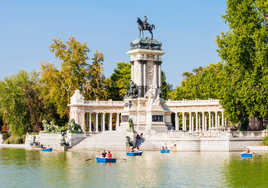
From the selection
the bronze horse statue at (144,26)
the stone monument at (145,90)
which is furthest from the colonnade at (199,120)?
the bronze horse statue at (144,26)

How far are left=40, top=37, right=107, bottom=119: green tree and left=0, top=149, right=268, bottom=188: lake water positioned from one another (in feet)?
108

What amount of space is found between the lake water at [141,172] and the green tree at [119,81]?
4368 centimetres

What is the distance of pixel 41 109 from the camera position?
8588 cm

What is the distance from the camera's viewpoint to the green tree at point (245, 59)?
2213 inches

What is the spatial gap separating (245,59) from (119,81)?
131ft

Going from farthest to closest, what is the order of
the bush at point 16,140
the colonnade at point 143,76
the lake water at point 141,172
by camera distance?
the bush at point 16,140
the colonnade at point 143,76
the lake water at point 141,172

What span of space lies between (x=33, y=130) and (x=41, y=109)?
13.1ft

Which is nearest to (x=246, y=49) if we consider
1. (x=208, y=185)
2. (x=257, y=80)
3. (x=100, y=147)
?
(x=257, y=80)

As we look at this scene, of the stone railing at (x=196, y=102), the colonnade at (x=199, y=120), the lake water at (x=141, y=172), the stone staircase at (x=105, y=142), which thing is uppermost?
the stone railing at (x=196, y=102)

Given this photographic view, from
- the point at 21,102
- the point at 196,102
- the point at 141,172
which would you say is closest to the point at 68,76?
the point at 21,102

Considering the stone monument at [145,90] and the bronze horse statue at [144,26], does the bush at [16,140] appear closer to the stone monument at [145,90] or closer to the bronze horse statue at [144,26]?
the stone monument at [145,90]

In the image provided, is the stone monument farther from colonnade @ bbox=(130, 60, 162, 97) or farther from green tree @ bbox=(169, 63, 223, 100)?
green tree @ bbox=(169, 63, 223, 100)

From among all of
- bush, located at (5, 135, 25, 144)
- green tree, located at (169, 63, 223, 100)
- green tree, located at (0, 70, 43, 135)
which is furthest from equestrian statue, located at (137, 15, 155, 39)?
bush, located at (5, 135, 25, 144)

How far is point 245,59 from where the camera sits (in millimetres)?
57875
